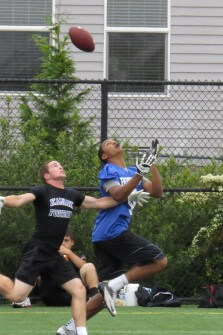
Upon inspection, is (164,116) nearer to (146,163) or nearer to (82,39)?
(82,39)

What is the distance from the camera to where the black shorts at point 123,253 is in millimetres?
10984

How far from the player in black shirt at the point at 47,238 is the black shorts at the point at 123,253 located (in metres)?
0.79

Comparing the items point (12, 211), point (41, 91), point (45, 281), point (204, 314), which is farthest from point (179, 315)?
point (41, 91)

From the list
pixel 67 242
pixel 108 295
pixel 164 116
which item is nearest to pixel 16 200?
pixel 108 295

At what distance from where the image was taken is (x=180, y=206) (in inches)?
565

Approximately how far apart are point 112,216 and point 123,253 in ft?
1.16

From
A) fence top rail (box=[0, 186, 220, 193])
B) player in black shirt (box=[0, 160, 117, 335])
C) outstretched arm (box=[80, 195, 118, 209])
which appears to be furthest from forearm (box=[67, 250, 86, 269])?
player in black shirt (box=[0, 160, 117, 335])

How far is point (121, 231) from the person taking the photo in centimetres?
1109

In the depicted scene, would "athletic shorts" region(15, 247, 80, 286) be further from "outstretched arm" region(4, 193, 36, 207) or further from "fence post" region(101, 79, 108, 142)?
"fence post" region(101, 79, 108, 142)

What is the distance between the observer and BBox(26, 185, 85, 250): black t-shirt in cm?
1022

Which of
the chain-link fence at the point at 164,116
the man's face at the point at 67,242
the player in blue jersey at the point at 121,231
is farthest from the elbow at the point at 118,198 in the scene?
the chain-link fence at the point at 164,116

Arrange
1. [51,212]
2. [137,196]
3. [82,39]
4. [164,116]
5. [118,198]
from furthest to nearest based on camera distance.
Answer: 1. [164,116]
2. [82,39]
3. [137,196]
4. [118,198]
5. [51,212]

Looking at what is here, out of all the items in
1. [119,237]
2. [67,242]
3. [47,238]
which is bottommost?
[67,242]

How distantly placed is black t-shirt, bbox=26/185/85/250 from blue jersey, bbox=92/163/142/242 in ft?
2.47
